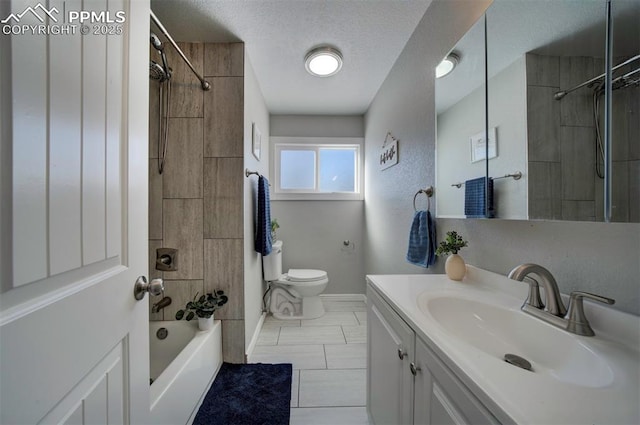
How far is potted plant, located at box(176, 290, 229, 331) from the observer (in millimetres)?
1526

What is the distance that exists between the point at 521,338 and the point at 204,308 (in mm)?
1618

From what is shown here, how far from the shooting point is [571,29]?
0.72 m

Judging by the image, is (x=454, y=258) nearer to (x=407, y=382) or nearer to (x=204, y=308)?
(x=407, y=382)

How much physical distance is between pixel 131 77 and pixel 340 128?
8.28 feet

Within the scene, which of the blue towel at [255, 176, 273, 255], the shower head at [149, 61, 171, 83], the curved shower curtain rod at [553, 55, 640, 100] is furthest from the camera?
the blue towel at [255, 176, 273, 255]

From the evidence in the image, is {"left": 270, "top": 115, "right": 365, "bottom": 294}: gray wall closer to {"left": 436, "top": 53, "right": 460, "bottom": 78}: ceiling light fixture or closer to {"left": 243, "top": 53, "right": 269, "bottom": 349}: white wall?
{"left": 243, "top": 53, "right": 269, "bottom": 349}: white wall

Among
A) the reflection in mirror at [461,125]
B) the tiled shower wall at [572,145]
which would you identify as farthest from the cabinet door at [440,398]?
the reflection in mirror at [461,125]

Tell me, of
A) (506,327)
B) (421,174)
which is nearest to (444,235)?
(421,174)

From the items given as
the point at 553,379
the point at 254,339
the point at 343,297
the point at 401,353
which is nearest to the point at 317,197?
the point at 343,297

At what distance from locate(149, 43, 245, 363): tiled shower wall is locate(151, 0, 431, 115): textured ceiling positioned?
154 mm

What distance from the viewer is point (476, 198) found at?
108 centimetres

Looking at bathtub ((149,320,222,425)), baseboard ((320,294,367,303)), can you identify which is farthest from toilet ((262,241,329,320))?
bathtub ((149,320,222,425))

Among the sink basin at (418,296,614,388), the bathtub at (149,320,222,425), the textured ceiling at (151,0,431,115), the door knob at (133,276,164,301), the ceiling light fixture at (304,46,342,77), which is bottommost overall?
the bathtub at (149,320,222,425)

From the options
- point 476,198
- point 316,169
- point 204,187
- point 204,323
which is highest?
point 316,169
